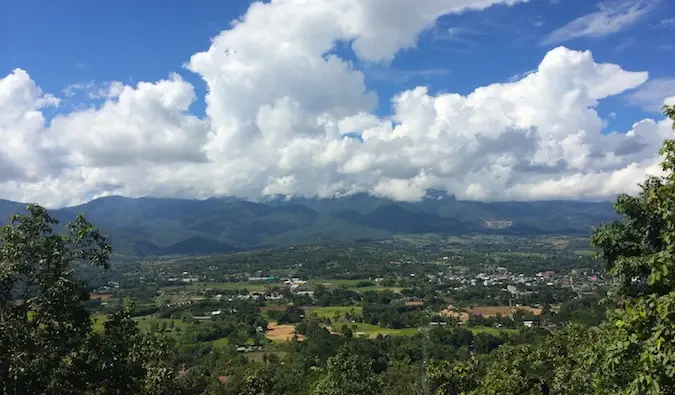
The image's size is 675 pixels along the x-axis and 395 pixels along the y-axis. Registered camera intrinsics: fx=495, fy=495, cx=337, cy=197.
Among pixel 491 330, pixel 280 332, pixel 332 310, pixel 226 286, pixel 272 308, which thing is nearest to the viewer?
pixel 491 330

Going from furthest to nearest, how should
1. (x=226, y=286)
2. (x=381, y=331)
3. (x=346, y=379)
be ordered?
(x=226, y=286) → (x=381, y=331) → (x=346, y=379)

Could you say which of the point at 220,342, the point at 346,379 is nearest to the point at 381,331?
the point at 220,342

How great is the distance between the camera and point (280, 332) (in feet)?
297

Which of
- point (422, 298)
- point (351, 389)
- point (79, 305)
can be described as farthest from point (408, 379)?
point (422, 298)

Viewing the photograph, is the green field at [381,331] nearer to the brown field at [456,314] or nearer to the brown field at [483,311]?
the brown field at [456,314]

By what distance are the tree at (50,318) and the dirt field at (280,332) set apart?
75077mm

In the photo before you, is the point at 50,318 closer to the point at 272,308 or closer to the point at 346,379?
the point at 346,379

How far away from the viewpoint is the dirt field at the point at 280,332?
84.2 metres

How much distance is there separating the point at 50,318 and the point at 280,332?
277 feet

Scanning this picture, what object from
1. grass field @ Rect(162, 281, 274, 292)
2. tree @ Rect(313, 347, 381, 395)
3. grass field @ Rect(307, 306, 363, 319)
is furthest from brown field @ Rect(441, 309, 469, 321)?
tree @ Rect(313, 347, 381, 395)

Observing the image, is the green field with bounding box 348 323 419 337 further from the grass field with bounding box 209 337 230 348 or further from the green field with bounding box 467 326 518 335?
the grass field with bounding box 209 337 230 348

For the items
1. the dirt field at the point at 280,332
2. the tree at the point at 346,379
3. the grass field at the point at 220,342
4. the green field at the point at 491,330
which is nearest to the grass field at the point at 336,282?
the dirt field at the point at 280,332

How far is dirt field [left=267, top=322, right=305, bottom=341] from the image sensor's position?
8419 cm

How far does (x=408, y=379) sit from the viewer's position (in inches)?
1906
